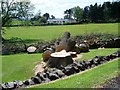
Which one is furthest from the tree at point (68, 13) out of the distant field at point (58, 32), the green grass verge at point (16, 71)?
the green grass verge at point (16, 71)

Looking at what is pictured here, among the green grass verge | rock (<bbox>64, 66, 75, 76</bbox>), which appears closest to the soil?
rock (<bbox>64, 66, 75, 76</bbox>)

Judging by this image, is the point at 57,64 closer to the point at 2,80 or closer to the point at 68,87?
the point at 2,80

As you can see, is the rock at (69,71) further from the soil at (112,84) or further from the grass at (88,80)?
the soil at (112,84)

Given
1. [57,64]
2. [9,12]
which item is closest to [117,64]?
[57,64]

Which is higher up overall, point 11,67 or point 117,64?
point 117,64

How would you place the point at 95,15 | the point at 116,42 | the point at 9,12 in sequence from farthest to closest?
the point at 95,15 < the point at 9,12 < the point at 116,42

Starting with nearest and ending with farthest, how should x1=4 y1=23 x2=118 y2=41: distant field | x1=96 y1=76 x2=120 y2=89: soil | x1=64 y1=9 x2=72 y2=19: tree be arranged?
1. x1=96 y1=76 x2=120 y2=89: soil
2. x1=4 y1=23 x2=118 y2=41: distant field
3. x1=64 y1=9 x2=72 y2=19: tree

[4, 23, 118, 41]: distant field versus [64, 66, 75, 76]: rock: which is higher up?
[64, 66, 75, 76]: rock

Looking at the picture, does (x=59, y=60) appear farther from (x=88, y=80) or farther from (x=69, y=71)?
(x=88, y=80)

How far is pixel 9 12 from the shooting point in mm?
45875

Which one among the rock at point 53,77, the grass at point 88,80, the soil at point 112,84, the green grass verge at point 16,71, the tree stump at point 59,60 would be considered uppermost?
the soil at point 112,84

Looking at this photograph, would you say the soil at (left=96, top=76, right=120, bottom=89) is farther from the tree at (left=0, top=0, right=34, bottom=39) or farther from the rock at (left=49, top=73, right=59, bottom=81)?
the tree at (left=0, top=0, right=34, bottom=39)

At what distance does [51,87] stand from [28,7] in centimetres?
3832

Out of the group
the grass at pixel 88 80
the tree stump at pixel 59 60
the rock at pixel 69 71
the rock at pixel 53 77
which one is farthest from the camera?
the tree stump at pixel 59 60
